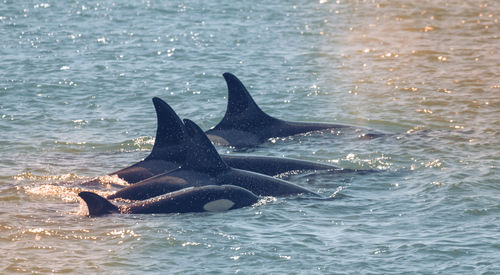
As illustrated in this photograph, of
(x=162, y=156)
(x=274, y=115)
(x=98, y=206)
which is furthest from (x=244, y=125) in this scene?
(x=98, y=206)

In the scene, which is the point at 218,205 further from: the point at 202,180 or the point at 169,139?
the point at 169,139

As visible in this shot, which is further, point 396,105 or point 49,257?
point 396,105

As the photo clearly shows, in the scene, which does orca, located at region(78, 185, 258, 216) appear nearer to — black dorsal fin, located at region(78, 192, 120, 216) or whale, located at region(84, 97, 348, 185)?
black dorsal fin, located at region(78, 192, 120, 216)

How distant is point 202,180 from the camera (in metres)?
16.8

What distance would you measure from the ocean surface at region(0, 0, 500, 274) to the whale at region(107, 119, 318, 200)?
577 millimetres

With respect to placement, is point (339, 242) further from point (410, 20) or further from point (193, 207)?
point (410, 20)

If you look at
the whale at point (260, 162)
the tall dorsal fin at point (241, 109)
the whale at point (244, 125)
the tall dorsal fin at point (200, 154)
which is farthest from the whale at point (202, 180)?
the tall dorsal fin at point (241, 109)

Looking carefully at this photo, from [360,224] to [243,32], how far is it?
25676 mm

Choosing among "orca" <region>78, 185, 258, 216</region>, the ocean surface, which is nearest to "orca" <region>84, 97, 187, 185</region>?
the ocean surface

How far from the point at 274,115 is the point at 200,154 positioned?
9.14 m

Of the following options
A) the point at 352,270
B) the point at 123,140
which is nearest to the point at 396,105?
the point at 123,140

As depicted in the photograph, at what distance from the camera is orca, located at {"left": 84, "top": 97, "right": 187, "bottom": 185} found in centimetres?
1809

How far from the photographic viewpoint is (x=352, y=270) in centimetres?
1320

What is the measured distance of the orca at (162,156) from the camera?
1809 centimetres
